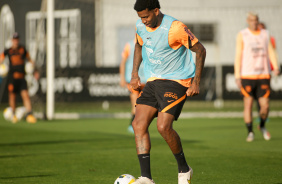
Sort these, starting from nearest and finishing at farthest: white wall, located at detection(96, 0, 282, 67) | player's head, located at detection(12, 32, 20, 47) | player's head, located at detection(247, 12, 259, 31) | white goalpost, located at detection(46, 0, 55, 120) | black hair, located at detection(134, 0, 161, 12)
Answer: black hair, located at detection(134, 0, 161, 12), player's head, located at detection(247, 12, 259, 31), player's head, located at detection(12, 32, 20, 47), white goalpost, located at detection(46, 0, 55, 120), white wall, located at detection(96, 0, 282, 67)

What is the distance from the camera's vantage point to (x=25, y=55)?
17.1m

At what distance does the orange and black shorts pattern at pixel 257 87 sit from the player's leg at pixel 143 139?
17.3ft

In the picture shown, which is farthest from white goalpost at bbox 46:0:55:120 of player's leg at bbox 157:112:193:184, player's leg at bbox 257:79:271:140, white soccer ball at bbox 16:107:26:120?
player's leg at bbox 157:112:193:184

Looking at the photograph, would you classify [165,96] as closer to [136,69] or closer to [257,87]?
[136,69]

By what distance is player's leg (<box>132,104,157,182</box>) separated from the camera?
6199 mm

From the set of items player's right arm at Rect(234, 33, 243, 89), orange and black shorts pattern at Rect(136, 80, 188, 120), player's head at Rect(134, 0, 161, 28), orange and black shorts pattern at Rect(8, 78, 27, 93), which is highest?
player's head at Rect(134, 0, 161, 28)

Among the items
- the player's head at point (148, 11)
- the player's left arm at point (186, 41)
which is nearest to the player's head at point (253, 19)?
the player's left arm at point (186, 41)

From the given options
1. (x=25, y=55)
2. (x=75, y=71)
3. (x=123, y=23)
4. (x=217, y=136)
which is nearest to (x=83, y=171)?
(x=217, y=136)

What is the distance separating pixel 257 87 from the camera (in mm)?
11305

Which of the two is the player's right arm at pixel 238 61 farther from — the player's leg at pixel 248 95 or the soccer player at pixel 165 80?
the soccer player at pixel 165 80

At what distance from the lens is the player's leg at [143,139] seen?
6199 mm

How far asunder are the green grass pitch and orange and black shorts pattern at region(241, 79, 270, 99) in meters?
0.87

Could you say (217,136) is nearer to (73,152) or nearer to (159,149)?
(159,149)

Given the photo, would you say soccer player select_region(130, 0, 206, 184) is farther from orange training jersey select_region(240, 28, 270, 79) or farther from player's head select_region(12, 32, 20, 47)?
player's head select_region(12, 32, 20, 47)
